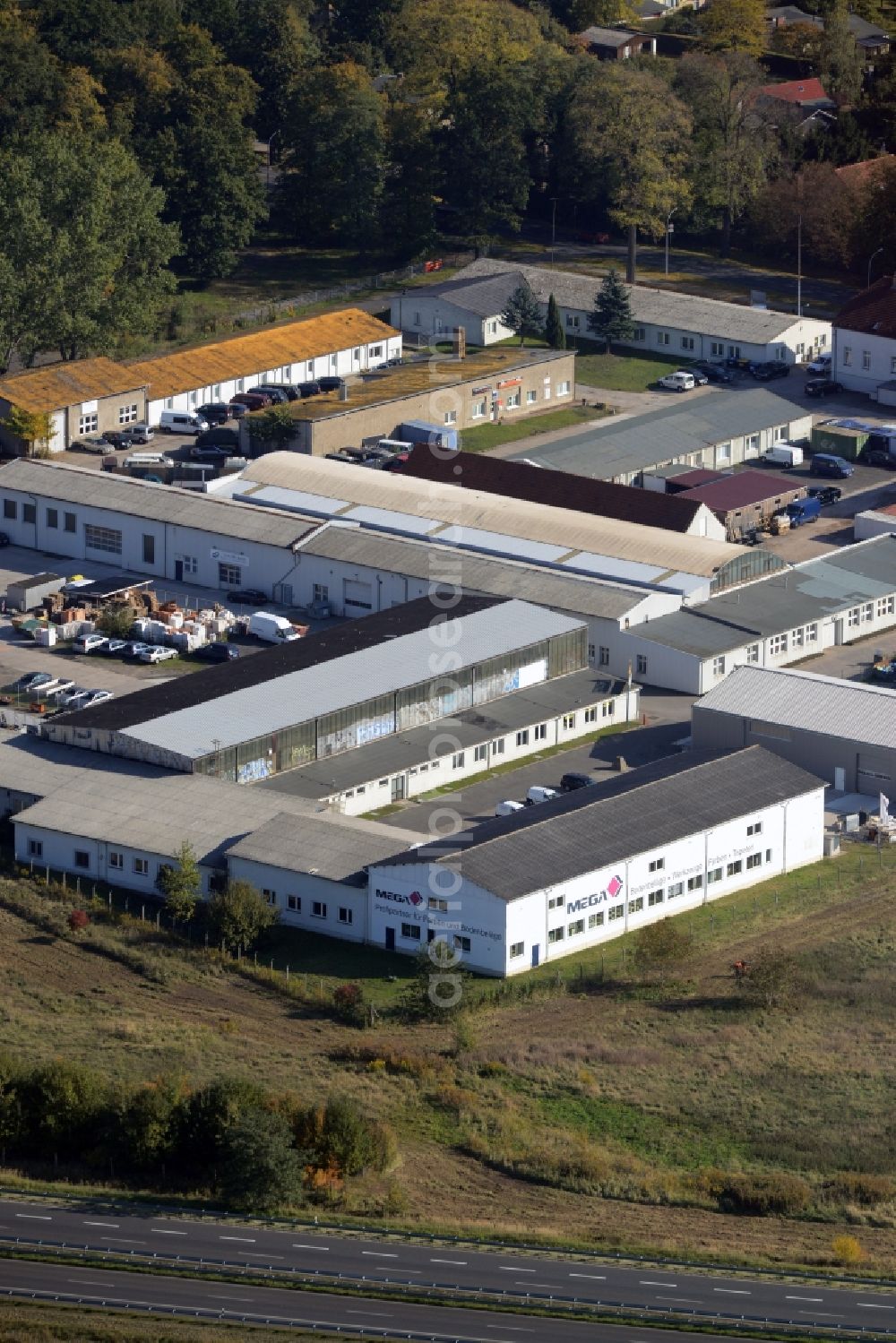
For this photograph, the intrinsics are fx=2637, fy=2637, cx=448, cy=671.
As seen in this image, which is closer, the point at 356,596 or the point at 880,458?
the point at 356,596

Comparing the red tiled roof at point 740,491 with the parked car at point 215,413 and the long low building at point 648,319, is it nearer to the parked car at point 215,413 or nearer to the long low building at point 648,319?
the long low building at point 648,319

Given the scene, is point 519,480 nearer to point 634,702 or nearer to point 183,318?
point 634,702

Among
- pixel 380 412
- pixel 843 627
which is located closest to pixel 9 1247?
pixel 843 627

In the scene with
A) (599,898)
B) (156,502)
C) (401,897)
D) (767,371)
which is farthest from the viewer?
(767,371)

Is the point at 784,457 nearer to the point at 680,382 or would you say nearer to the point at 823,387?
the point at 823,387

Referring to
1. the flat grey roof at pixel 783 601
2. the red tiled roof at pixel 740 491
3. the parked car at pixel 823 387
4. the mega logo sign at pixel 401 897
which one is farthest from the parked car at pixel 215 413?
the mega logo sign at pixel 401 897

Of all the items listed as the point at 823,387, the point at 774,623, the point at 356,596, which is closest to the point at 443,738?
the point at 356,596

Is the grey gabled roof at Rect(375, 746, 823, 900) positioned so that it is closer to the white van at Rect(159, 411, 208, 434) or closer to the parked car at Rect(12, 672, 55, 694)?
the parked car at Rect(12, 672, 55, 694)
